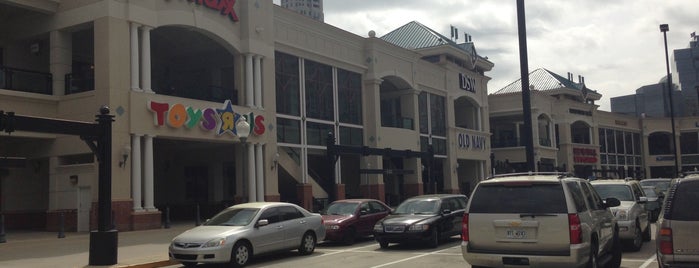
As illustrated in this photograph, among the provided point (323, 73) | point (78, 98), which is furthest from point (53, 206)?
point (323, 73)

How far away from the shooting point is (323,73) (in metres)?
34.8

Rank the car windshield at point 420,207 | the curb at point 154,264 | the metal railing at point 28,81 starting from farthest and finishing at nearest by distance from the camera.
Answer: the metal railing at point 28,81 < the car windshield at point 420,207 < the curb at point 154,264

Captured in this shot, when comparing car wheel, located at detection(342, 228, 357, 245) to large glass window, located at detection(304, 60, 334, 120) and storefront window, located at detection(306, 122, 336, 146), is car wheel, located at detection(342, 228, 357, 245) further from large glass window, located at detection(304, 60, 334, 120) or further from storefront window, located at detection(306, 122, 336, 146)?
large glass window, located at detection(304, 60, 334, 120)

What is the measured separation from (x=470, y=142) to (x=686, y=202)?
139 ft

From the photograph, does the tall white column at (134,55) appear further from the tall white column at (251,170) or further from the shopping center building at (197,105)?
the tall white column at (251,170)

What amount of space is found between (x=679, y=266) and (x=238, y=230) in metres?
9.15

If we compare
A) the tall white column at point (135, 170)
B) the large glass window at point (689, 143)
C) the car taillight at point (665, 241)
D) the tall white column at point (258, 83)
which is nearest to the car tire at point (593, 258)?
the car taillight at point (665, 241)

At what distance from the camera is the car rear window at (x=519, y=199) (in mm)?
9484

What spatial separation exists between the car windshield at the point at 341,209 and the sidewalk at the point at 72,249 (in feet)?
16.5

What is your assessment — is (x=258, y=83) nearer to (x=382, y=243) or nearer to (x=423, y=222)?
(x=382, y=243)

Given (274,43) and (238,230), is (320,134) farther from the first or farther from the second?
(238,230)

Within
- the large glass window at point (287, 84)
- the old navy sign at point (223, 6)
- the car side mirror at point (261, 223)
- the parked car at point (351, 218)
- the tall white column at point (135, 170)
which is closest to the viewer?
the car side mirror at point (261, 223)

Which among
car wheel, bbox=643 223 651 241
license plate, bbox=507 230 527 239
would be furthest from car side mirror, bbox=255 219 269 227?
car wheel, bbox=643 223 651 241

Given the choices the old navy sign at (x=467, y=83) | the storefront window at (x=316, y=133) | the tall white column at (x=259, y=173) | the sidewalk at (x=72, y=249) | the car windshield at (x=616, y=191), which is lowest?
the sidewalk at (x=72, y=249)
